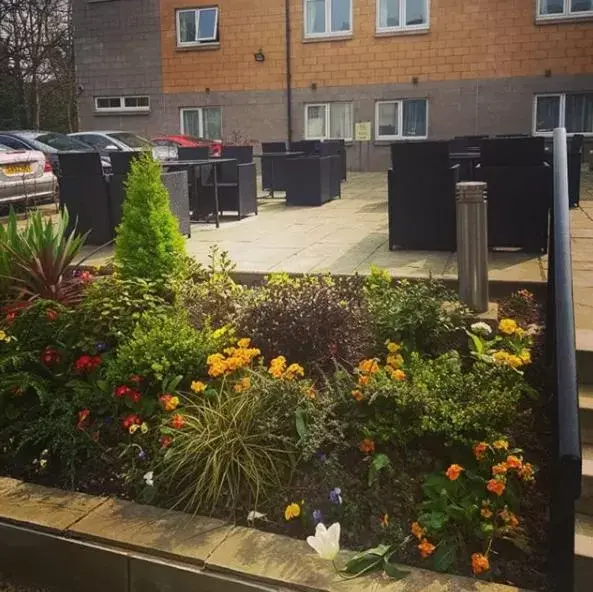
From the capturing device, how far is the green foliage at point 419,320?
3682 mm

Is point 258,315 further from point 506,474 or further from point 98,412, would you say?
point 506,474

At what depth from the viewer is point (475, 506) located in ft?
8.97

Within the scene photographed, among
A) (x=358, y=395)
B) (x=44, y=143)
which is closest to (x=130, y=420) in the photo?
(x=358, y=395)

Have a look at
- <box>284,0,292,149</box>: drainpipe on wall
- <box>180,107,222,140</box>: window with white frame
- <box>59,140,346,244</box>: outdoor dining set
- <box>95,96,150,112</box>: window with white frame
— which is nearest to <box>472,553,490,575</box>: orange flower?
<box>59,140,346,244</box>: outdoor dining set

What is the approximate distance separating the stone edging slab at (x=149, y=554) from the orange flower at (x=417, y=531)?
0.15 m

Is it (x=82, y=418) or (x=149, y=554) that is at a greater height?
(x=82, y=418)

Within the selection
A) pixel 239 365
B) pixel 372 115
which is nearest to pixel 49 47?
pixel 372 115

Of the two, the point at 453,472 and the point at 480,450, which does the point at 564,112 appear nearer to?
the point at 480,450

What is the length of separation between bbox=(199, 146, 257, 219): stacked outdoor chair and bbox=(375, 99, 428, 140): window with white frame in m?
11.3

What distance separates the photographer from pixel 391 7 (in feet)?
64.4

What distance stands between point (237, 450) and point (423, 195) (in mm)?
3351

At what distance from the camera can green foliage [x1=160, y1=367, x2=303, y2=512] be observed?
304cm

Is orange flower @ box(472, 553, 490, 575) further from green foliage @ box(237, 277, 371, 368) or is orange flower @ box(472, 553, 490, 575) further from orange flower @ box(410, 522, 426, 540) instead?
green foliage @ box(237, 277, 371, 368)

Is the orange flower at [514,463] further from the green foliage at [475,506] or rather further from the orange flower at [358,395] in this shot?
the orange flower at [358,395]
